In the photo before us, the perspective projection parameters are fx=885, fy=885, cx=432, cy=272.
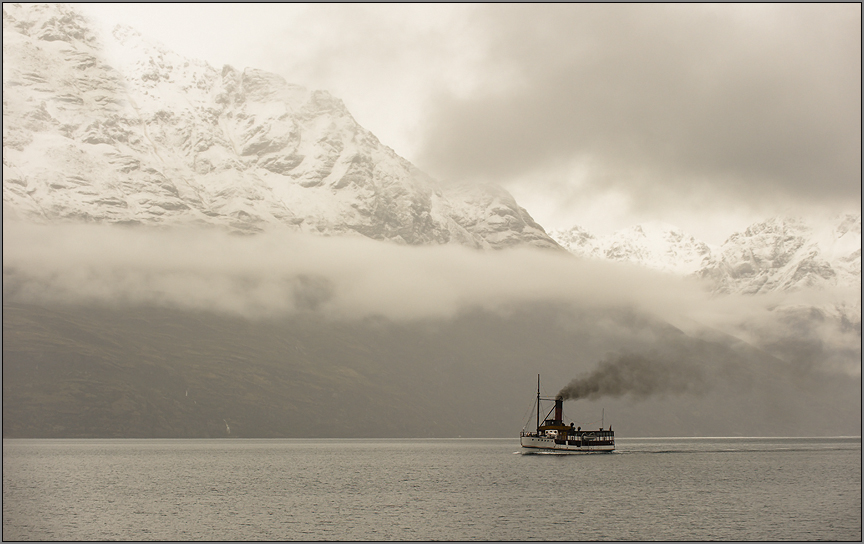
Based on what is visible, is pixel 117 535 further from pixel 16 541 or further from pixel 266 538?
pixel 266 538

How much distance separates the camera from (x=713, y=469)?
187m

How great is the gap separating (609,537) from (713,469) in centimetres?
9878

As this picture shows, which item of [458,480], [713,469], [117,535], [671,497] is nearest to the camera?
[117,535]

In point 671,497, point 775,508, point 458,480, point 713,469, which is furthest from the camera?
point 713,469

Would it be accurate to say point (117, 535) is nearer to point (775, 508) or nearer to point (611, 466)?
point (775, 508)

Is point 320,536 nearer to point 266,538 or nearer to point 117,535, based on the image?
point 266,538

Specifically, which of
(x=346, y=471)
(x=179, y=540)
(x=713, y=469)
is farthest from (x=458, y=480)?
(x=179, y=540)

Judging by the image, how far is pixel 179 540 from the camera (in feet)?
322

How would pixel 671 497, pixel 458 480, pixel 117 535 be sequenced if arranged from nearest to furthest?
pixel 117 535
pixel 671 497
pixel 458 480

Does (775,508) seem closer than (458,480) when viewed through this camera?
Yes

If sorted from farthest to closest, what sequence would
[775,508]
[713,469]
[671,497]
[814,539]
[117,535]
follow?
[713,469] < [671,497] < [775,508] < [117,535] < [814,539]

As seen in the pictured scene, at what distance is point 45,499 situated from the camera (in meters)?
134

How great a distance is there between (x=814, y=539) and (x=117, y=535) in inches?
3042

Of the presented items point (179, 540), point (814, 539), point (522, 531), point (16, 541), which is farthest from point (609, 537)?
point (16, 541)
